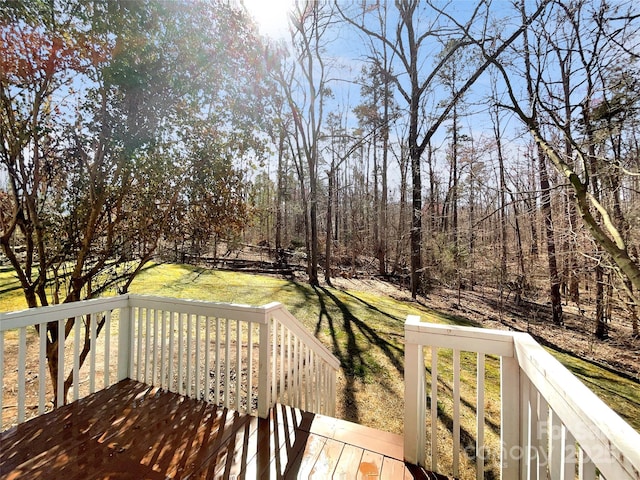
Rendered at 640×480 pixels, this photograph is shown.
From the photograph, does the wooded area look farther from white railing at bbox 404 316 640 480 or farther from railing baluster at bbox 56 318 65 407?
white railing at bbox 404 316 640 480

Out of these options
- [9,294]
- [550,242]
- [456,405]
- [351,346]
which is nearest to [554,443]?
[456,405]

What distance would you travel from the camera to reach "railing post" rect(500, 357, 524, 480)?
4.43ft

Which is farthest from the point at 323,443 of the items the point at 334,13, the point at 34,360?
the point at 334,13

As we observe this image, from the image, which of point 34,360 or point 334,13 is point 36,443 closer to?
point 34,360

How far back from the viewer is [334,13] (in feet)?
30.3

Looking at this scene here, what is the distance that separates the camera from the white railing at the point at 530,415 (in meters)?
0.70

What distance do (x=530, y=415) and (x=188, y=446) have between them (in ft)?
6.51

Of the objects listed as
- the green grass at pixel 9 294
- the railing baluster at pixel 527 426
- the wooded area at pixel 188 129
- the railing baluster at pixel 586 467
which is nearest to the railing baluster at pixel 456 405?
the railing baluster at pixel 527 426

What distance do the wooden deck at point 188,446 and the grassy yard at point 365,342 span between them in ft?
5.94

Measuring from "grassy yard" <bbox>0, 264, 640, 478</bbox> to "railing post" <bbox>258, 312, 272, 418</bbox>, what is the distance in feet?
6.03

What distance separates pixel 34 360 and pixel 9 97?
3.71m

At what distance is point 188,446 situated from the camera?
1875 millimetres

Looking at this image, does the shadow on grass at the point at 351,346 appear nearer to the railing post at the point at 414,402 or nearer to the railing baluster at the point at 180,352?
the railing post at the point at 414,402

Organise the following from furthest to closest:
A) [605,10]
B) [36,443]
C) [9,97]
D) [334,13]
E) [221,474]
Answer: [334,13] → [605,10] → [9,97] → [36,443] → [221,474]
